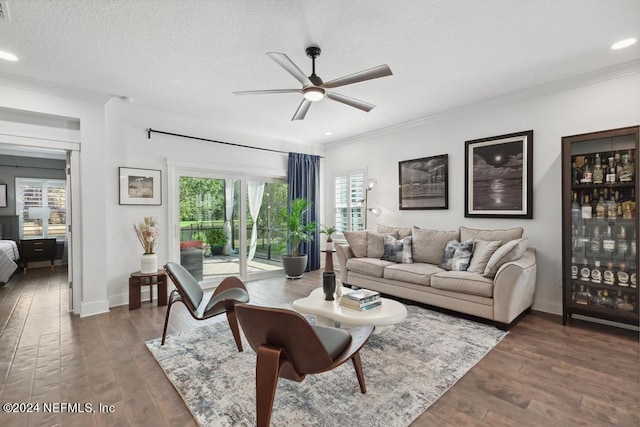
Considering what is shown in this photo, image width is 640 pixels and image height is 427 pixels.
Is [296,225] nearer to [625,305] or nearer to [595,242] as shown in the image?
[595,242]

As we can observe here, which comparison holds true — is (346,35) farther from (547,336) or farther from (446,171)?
(547,336)

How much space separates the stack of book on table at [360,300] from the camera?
2594mm

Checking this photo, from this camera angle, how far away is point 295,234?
223 inches

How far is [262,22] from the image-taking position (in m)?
2.33

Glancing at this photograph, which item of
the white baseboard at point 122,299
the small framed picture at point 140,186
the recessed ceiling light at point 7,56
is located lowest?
the white baseboard at point 122,299

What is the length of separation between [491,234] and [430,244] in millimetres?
788

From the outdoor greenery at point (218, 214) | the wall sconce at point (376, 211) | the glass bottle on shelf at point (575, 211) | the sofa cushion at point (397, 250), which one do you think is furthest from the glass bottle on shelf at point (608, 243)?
the outdoor greenery at point (218, 214)

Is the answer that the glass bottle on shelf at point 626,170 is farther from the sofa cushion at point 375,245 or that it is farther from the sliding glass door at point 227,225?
the sliding glass door at point 227,225

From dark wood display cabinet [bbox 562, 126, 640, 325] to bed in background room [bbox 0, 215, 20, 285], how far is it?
814cm

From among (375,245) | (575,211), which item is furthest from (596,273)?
(375,245)

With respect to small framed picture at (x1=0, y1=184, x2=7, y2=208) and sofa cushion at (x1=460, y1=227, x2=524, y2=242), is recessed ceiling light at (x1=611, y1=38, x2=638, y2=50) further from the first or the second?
small framed picture at (x1=0, y1=184, x2=7, y2=208)

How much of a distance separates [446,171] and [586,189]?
170 centimetres

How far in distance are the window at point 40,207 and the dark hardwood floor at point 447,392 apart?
14.4 feet

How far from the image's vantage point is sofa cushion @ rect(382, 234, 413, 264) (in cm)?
431
